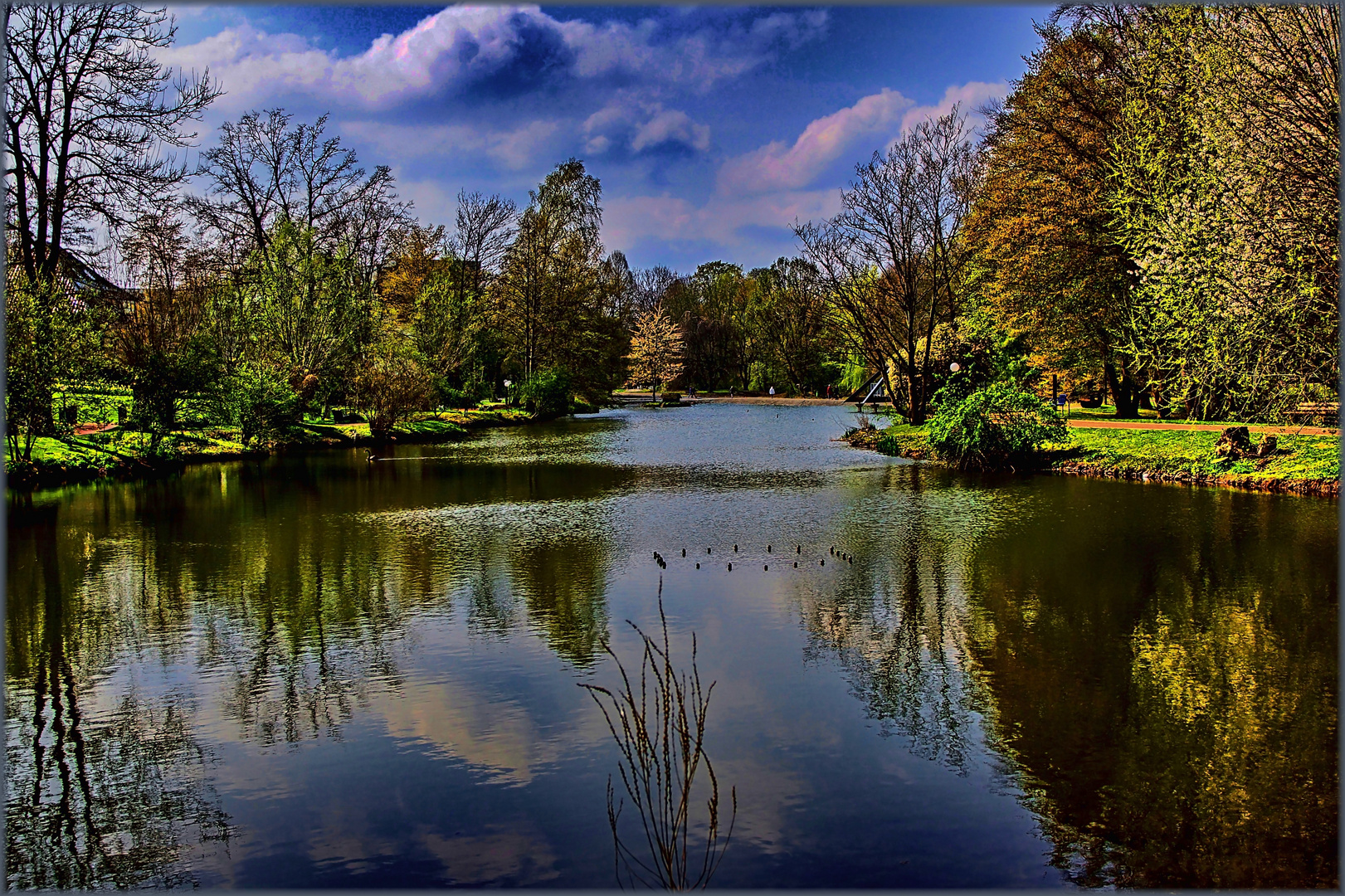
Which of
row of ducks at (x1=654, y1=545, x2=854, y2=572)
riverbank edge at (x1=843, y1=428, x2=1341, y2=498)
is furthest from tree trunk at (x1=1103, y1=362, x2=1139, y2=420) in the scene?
row of ducks at (x1=654, y1=545, x2=854, y2=572)

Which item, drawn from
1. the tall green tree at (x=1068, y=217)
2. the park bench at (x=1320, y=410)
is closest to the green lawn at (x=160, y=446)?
the tall green tree at (x=1068, y=217)

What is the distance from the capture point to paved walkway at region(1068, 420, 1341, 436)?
20938mm

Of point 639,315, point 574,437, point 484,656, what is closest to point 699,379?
point 639,315

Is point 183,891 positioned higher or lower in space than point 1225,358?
lower

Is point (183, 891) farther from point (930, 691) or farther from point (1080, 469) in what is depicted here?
point (1080, 469)

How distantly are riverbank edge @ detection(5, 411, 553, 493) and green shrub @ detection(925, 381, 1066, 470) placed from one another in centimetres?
1990

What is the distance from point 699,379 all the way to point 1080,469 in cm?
8279

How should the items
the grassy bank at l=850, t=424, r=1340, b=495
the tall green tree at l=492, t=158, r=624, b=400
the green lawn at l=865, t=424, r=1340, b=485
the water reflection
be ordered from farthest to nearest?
the tall green tree at l=492, t=158, r=624, b=400 → the green lawn at l=865, t=424, r=1340, b=485 → the grassy bank at l=850, t=424, r=1340, b=495 → the water reflection

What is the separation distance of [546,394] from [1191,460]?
3577 centimetres

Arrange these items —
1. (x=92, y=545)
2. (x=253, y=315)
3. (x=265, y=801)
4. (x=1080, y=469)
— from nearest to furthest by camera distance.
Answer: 1. (x=265, y=801)
2. (x=92, y=545)
3. (x=1080, y=469)
4. (x=253, y=315)

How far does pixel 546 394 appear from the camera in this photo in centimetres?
5156

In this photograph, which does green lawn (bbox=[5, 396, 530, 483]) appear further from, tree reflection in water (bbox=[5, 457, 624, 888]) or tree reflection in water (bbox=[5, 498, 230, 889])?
tree reflection in water (bbox=[5, 498, 230, 889])

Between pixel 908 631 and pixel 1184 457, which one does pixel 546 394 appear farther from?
pixel 908 631

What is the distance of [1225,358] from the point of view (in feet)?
51.6
